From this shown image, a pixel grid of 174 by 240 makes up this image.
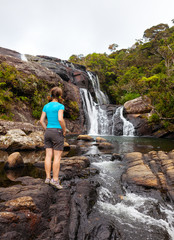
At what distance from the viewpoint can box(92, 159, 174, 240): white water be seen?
248 centimetres

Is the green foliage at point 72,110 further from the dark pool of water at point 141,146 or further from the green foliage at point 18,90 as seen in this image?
the dark pool of water at point 141,146

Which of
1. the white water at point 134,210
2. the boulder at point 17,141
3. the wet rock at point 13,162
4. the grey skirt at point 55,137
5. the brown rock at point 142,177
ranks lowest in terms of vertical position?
the white water at point 134,210

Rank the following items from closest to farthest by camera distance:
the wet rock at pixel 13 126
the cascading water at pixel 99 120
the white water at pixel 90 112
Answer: the wet rock at pixel 13 126 < the cascading water at pixel 99 120 < the white water at pixel 90 112

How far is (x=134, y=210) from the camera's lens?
299 centimetres

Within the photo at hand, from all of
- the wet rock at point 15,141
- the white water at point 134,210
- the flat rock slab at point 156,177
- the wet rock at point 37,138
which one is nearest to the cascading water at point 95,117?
the wet rock at point 37,138

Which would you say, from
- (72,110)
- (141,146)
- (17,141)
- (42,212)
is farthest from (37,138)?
(72,110)

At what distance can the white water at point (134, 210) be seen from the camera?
8.15ft

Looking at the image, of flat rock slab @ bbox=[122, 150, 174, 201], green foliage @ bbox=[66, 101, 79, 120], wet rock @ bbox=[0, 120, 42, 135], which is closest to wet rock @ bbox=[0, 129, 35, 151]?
wet rock @ bbox=[0, 120, 42, 135]

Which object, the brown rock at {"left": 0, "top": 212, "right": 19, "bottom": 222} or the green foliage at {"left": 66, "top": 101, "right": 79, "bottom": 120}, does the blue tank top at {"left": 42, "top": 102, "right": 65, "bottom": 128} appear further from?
the green foliage at {"left": 66, "top": 101, "right": 79, "bottom": 120}

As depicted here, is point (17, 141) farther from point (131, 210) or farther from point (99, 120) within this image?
point (99, 120)

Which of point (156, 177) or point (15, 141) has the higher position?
point (15, 141)

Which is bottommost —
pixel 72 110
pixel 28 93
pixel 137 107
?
pixel 72 110

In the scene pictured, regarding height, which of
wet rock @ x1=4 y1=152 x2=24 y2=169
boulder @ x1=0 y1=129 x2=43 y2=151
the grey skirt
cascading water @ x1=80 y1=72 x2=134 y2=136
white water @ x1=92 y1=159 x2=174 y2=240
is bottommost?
white water @ x1=92 y1=159 x2=174 y2=240

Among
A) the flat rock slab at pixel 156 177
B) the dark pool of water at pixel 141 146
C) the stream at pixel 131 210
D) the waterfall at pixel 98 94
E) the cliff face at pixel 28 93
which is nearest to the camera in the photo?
the stream at pixel 131 210
